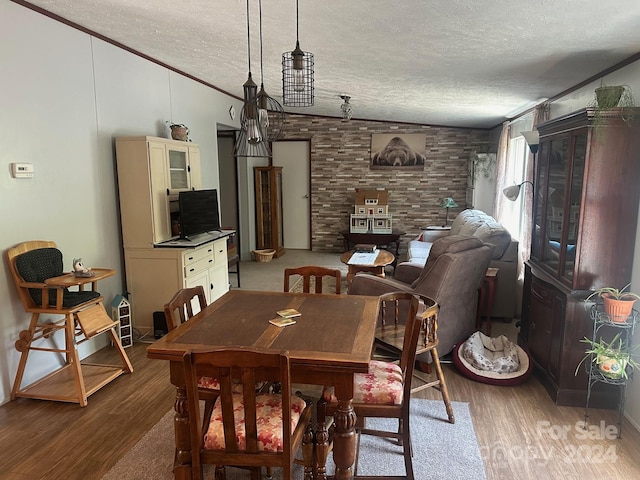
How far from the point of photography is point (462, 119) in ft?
21.3

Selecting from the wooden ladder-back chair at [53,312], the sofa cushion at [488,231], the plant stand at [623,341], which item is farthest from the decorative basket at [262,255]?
the plant stand at [623,341]

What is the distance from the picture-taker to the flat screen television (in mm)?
4195

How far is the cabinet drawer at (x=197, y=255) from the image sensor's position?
13.1ft

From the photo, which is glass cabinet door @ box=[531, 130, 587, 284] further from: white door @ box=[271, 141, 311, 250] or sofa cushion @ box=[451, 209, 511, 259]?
white door @ box=[271, 141, 311, 250]

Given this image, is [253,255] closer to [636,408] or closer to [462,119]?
[462,119]

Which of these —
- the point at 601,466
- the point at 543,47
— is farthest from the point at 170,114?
the point at 601,466

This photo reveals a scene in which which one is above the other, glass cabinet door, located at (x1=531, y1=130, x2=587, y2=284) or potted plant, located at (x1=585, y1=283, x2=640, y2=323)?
glass cabinet door, located at (x1=531, y1=130, x2=587, y2=284)

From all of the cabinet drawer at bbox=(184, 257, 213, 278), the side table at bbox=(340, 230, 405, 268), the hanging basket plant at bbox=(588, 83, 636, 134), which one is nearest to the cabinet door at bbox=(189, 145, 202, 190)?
the cabinet drawer at bbox=(184, 257, 213, 278)

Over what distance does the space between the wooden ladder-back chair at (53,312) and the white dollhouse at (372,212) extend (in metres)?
5.02

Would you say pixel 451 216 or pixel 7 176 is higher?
pixel 7 176

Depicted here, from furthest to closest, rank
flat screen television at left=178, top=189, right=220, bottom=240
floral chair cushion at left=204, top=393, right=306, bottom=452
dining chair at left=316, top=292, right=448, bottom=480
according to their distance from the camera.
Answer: flat screen television at left=178, top=189, right=220, bottom=240 < dining chair at left=316, top=292, right=448, bottom=480 < floral chair cushion at left=204, top=393, right=306, bottom=452

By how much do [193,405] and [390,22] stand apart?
2329 millimetres

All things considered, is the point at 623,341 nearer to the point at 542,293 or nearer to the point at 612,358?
the point at 612,358

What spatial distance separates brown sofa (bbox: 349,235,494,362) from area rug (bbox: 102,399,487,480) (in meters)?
0.75
